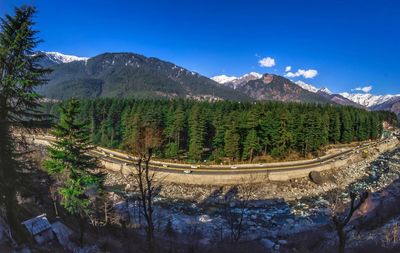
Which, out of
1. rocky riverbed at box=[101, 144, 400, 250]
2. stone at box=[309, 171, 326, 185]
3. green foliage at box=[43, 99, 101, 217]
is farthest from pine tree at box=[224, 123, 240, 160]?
green foliage at box=[43, 99, 101, 217]

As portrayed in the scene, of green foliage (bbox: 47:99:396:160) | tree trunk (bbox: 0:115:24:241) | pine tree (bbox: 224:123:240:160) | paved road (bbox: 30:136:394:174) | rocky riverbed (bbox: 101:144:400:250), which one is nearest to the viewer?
tree trunk (bbox: 0:115:24:241)

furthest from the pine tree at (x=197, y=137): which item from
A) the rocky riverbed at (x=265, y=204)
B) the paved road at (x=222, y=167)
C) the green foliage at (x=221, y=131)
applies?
the rocky riverbed at (x=265, y=204)

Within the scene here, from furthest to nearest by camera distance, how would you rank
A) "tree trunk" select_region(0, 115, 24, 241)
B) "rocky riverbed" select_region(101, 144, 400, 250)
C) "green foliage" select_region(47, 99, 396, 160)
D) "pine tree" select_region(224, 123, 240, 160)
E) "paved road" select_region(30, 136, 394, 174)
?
1. "green foliage" select_region(47, 99, 396, 160)
2. "pine tree" select_region(224, 123, 240, 160)
3. "paved road" select_region(30, 136, 394, 174)
4. "rocky riverbed" select_region(101, 144, 400, 250)
5. "tree trunk" select_region(0, 115, 24, 241)

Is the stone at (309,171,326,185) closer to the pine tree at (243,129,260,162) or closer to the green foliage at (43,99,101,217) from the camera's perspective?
the pine tree at (243,129,260,162)

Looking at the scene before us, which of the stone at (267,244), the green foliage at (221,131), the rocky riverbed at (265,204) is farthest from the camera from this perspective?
the green foliage at (221,131)

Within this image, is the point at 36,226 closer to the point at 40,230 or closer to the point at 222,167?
the point at 40,230

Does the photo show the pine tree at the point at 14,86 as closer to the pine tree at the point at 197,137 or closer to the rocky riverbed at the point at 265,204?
the rocky riverbed at the point at 265,204

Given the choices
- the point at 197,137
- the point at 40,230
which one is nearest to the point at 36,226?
the point at 40,230

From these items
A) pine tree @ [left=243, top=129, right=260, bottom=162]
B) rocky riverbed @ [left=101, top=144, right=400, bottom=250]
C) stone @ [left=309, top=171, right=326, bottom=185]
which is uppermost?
pine tree @ [left=243, top=129, right=260, bottom=162]

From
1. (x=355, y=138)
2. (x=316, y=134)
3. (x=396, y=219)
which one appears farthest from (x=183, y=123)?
(x=355, y=138)
